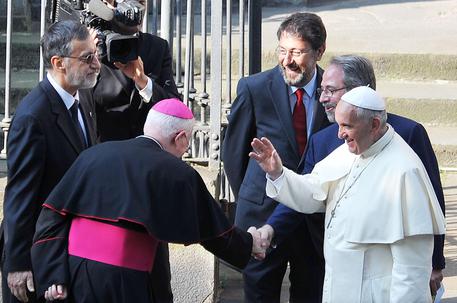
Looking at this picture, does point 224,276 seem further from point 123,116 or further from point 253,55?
point 123,116

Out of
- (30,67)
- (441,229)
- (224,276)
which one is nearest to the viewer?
(441,229)

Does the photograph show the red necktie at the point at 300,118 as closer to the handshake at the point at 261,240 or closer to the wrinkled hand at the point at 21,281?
the handshake at the point at 261,240

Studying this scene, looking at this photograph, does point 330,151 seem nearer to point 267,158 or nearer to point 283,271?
point 267,158

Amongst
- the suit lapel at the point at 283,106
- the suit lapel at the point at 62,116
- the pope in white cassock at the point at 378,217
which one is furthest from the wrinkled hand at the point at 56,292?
the suit lapel at the point at 283,106

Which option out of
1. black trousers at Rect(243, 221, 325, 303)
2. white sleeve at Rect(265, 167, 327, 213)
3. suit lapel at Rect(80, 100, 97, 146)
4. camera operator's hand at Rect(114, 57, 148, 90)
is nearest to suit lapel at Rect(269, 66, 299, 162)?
black trousers at Rect(243, 221, 325, 303)

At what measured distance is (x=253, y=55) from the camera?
22.3ft

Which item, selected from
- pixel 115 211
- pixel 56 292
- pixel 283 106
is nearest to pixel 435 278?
pixel 283 106

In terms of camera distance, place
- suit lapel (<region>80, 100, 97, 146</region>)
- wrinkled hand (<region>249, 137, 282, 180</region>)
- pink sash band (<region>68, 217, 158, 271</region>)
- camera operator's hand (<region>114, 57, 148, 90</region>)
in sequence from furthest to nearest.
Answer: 1. camera operator's hand (<region>114, 57, 148, 90</region>)
2. suit lapel (<region>80, 100, 97, 146</region>)
3. wrinkled hand (<region>249, 137, 282, 180</region>)
4. pink sash band (<region>68, 217, 158, 271</region>)

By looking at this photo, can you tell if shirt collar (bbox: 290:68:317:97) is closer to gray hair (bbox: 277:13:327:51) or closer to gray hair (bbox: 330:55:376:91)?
gray hair (bbox: 277:13:327:51)

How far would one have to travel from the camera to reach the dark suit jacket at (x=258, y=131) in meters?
5.43

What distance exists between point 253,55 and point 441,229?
2655mm

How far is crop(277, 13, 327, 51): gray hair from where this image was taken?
5324 mm

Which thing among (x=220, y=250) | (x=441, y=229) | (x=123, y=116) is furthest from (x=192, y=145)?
(x=441, y=229)

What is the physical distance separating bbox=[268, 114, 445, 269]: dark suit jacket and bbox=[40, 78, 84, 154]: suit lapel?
0.94 meters
